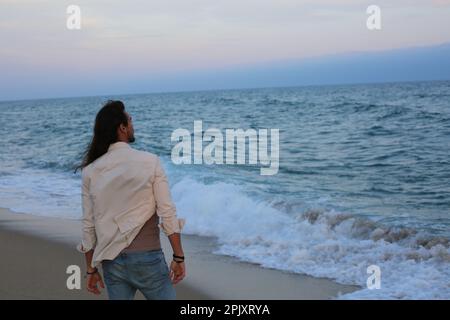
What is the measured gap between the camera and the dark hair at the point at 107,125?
347cm

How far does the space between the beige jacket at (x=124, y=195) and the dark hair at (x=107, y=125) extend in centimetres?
6

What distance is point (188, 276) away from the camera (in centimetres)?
740

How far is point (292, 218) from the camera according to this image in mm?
11195

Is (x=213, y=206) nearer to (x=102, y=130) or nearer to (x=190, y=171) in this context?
(x=190, y=171)

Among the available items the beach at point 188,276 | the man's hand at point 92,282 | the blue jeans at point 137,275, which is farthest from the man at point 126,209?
the beach at point 188,276

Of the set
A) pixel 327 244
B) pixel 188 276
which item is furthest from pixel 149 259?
pixel 327 244

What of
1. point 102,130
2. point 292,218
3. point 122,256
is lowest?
point 292,218

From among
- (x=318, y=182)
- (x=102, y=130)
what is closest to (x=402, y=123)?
(x=318, y=182)

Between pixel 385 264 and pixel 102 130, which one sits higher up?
pixel 102 130

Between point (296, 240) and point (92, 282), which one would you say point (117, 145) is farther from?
point (296, 240)

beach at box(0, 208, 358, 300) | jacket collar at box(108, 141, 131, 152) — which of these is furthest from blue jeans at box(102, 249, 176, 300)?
beach at box(0, 208, 358, 300)

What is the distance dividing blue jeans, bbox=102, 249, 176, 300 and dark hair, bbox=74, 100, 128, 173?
59 cm

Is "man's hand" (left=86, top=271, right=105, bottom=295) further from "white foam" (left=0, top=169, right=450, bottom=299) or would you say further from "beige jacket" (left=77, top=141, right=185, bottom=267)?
"white foam" (left=0, top=169, right=450, bottom=299)
